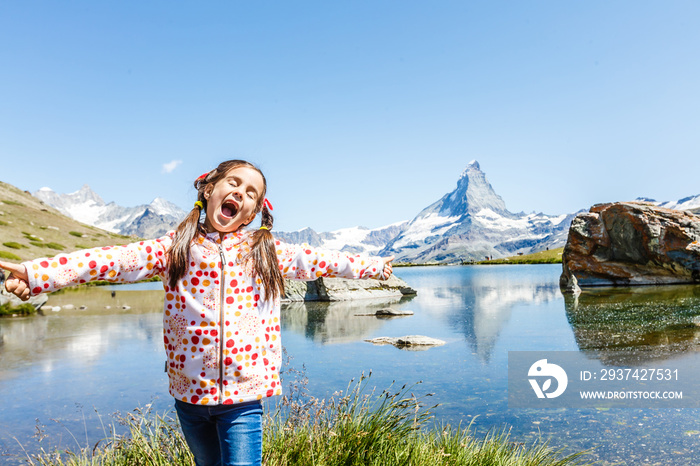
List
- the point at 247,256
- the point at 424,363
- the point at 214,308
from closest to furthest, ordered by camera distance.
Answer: the point at 214,308 → the point at 247,256 → the point at 424,363

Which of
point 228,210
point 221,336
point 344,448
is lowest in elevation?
point 344,448

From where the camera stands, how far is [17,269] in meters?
2.20

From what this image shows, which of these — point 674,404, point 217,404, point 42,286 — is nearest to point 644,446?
point 674,404

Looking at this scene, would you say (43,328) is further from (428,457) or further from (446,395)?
(428,457)

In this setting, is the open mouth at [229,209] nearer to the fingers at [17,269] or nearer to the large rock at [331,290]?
A: the fingers at [17,269]

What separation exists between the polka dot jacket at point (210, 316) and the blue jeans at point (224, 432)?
7cm

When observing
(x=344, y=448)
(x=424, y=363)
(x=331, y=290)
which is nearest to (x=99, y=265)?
(x=344, y=448)

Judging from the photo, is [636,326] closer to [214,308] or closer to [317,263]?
[317,263]

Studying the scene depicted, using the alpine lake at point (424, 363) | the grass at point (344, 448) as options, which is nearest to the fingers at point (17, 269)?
the grass at point (344, 448)

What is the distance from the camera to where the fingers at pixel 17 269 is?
85.9 inches

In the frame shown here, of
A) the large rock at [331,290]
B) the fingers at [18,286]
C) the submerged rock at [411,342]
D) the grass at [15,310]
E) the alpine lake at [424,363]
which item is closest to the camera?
the fingers at [18,286]

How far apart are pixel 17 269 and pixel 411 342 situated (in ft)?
32.2

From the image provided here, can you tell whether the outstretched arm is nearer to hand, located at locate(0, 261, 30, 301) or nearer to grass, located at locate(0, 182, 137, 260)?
hand, located at locate(0, 261, 30, 301)

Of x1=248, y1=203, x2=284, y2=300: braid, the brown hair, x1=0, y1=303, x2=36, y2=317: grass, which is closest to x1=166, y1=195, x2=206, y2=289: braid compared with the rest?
the brown hair
